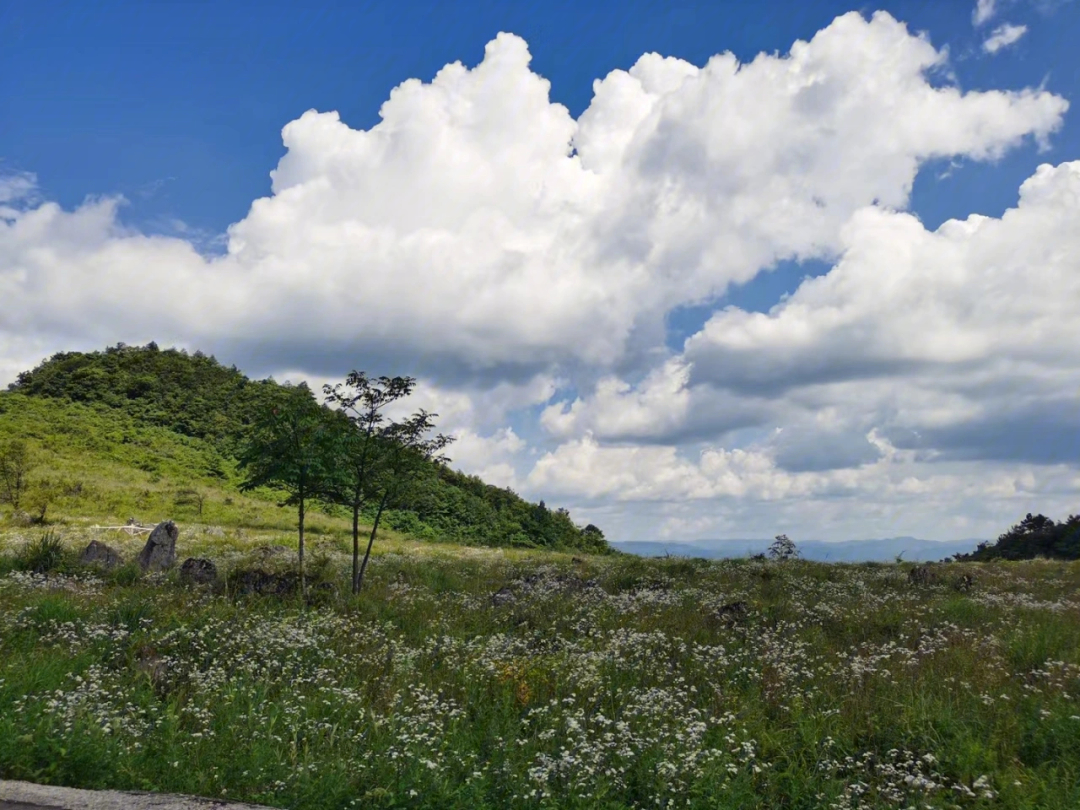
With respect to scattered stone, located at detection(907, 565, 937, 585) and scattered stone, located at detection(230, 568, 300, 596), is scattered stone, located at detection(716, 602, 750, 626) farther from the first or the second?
scattered stone, located at detection(230, 568, 300, 596)

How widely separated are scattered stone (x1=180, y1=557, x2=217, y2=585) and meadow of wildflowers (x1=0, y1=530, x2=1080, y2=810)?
4.20 ft

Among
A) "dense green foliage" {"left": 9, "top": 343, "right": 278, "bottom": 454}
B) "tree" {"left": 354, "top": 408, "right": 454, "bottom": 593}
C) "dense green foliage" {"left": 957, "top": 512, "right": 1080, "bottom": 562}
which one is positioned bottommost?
"dense green foliage" {"left": 957, "top": 512, "right": 1080, "bottom": 562}

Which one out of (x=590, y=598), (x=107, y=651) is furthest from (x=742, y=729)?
(x=590, y=598)

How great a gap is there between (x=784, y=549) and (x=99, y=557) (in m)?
25.3

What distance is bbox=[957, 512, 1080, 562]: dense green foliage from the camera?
37.3m

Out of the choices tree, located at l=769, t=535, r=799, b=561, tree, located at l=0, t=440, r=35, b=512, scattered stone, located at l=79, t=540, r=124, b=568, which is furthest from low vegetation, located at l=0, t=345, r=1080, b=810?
tree, located at l=0, t=440, r=35, b=512

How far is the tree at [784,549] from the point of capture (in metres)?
30.2

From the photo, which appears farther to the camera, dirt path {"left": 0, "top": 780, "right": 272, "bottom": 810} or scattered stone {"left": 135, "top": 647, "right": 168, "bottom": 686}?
scattered stone {"left": 135, "top": 647, "right": 168, "bottom": 686}

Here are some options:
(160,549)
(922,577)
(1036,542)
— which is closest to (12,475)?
(160,549)

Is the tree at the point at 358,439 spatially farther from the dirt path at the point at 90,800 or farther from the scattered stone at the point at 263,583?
the dirt path at the point at 90,800

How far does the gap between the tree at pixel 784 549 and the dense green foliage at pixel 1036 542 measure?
621 inches

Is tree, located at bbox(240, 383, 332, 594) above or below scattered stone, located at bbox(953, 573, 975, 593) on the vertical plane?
above

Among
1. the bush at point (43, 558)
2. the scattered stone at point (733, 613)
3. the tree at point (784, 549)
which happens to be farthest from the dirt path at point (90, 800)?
the tree at point (784, 549)

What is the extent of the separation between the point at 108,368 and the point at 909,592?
277ft
